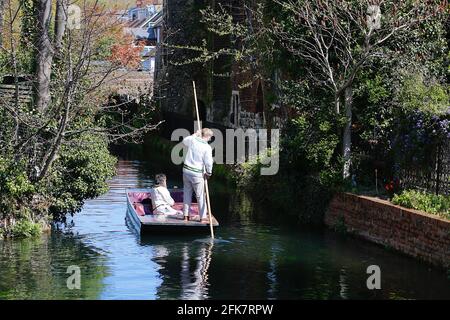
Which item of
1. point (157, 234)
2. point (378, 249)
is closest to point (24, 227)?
point (157, 234)

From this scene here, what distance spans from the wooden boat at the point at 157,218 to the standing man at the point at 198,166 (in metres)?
0.31

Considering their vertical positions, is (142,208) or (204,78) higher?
(204,78)

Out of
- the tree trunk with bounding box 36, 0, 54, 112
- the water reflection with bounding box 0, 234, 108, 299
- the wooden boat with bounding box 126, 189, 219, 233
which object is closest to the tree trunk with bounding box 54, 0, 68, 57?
the tree trunk with bounding box 36, 0, 54, 112

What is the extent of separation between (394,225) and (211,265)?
3659 mm

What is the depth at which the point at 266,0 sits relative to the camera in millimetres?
24875

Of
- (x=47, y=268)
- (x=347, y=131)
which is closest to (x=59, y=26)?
(x=47, y=268)

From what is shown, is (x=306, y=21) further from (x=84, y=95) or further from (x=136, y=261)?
(x=136, y=261)

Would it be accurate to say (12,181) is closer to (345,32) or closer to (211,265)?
(211,265)

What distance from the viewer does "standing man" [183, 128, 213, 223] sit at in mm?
20016

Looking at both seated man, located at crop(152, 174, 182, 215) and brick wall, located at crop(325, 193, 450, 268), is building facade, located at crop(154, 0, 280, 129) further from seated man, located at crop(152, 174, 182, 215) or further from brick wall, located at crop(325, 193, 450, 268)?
brick wall, located at crop(325, 193, 450, 268)

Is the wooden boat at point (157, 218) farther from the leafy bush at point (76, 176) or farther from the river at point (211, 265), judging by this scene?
the leafy bush at point (76, 176)

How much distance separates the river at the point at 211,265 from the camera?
48.9 ft

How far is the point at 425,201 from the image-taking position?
17.8 meters

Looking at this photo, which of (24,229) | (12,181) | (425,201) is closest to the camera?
(425,201)
